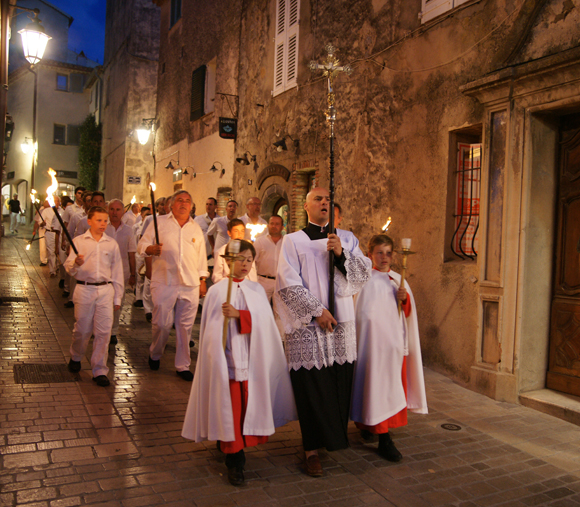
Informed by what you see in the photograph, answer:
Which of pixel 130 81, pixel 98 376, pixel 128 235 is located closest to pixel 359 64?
pixel 128 235

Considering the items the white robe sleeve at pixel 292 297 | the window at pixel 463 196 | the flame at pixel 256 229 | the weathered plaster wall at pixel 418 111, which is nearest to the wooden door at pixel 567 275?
the weathered plaster wall at pixel 418 111

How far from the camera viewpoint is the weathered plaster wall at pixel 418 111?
6.46 metres

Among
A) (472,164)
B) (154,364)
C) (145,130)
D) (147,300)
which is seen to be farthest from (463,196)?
(145,130)

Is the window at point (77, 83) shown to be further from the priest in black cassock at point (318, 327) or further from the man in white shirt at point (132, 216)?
the priest in black cassock at point (318, 327)

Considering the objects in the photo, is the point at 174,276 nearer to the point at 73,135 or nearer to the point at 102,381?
the point at 102,381

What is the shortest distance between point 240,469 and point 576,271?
413 centimetres

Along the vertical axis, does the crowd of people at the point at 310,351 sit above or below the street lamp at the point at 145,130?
below

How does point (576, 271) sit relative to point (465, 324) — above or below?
above

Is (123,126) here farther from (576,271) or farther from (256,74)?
(576,271)

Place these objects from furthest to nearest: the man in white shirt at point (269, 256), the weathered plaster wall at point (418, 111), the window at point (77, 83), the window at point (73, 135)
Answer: the window at point (77, 83) < the window at point (73, 135) < the man in white shirt at point (269, 256) < the weathered plaster wall at point (418, 111)

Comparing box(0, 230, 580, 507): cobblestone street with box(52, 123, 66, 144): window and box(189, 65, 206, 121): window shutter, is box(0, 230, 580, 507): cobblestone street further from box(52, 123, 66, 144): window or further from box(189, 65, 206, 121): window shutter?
box(52, 123, 66, 144): window

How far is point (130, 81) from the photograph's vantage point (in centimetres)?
2502

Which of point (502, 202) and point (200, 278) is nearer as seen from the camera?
point (502, 202)

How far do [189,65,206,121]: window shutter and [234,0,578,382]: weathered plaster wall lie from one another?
263 inches
